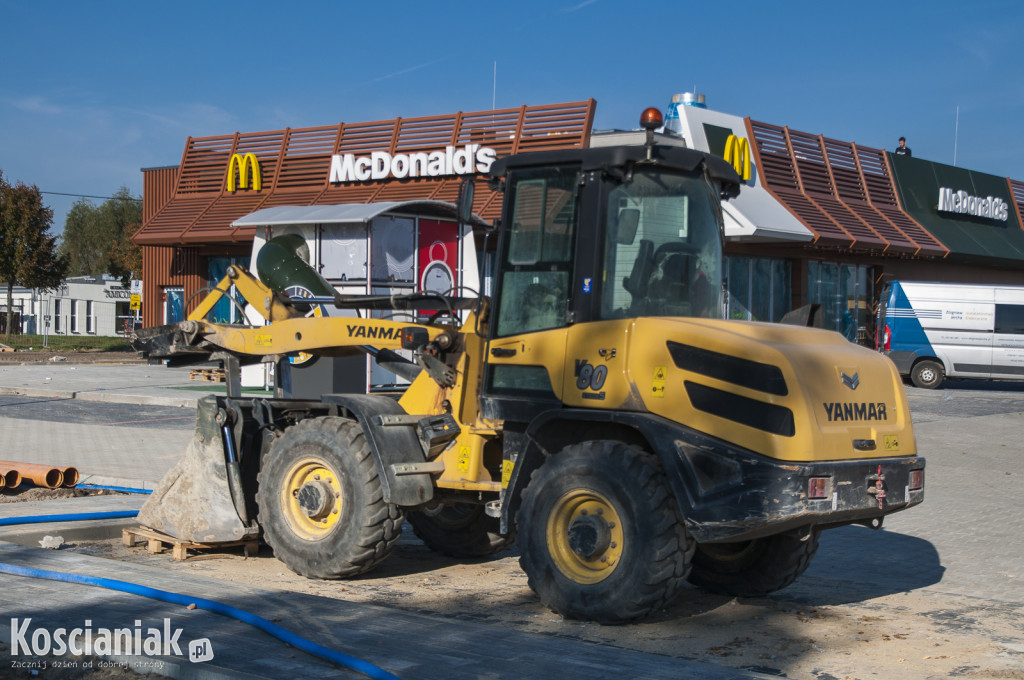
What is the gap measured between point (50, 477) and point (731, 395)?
766cm

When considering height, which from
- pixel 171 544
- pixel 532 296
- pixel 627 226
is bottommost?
pixel 171 544

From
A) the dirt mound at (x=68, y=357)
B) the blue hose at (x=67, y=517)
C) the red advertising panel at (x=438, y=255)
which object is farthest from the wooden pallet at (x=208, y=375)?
the blue hose at (x=67, y=517)

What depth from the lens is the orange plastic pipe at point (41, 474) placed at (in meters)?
10.9

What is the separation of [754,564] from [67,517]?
573cm

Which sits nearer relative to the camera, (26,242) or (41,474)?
(41,474)

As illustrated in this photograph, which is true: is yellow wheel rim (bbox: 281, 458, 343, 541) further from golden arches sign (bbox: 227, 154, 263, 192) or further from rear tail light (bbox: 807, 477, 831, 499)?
golden arches sign (bbox: 227, 154, 263, 192)

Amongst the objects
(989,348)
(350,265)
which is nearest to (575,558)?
(350,265)

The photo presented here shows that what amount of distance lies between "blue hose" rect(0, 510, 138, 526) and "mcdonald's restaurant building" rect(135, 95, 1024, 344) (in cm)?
1572

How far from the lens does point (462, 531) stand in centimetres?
870

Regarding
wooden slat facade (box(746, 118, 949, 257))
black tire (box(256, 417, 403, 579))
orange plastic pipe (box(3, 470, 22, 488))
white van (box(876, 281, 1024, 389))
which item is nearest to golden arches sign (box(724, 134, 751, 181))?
wooden slat facade (box(746, 118, 949, 257))

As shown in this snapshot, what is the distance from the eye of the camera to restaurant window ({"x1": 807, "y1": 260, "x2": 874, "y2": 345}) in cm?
3116

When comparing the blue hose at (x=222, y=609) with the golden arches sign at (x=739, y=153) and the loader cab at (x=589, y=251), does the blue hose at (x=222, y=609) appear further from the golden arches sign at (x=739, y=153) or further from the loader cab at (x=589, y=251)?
the golden arches sign at (x=739, y=153)

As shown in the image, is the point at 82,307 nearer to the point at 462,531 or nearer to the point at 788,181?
the point at 788,181

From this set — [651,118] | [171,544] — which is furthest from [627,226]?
[171,544]
